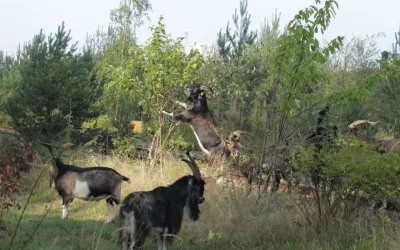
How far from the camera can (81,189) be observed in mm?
10125

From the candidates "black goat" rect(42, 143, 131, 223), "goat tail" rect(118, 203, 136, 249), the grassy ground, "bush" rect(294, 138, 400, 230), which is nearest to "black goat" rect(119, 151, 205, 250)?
"goat tail" rect(118, 203, 136, 249)

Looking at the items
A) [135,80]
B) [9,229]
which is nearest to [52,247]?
[9,229]

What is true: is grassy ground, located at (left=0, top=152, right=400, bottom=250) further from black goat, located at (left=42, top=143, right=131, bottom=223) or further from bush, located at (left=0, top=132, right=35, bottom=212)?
bush, located at (left=0, top=132, right=35, bottom=212)

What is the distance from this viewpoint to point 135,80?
45.4ft

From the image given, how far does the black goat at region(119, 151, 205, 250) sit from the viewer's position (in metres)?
7.59

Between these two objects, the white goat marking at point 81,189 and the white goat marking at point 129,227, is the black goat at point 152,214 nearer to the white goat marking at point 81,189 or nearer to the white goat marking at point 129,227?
the white goat marking at point 129,227

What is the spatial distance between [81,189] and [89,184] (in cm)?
16

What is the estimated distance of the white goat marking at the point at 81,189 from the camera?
1012 cm

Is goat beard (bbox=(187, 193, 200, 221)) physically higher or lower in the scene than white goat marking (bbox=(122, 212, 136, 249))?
higher

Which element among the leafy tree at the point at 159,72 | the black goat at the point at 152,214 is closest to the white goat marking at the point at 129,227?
the black goat at the point at 152,214

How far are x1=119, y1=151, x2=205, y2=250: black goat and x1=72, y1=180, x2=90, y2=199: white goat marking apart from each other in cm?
238

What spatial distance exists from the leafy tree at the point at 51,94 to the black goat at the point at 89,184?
16.3ft

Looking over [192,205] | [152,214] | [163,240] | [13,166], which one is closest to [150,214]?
[152,214]

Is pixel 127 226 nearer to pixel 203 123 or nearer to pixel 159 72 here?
pixel 159 72
